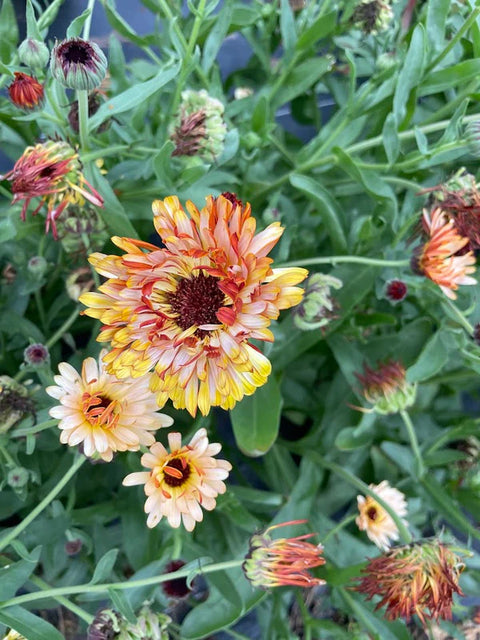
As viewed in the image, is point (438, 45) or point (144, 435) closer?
point (144, 435)

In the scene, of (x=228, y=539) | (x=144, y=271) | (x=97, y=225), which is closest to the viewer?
(x=144, y=271)

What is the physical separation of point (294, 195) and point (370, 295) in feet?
0.57

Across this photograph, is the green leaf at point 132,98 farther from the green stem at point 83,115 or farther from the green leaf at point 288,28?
the green leaf at point 288,28

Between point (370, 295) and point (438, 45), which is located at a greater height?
point (438, 45)

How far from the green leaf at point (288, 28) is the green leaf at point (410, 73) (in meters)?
0.16

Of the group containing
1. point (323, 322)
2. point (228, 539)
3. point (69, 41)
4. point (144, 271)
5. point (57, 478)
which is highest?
point (69, 41)

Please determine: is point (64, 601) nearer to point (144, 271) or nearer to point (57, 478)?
point (57, 478)

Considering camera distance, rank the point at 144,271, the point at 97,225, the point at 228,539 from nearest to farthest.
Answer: the point at 144,271
the point at 97,225
the point at 228,539

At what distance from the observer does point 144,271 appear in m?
0.40

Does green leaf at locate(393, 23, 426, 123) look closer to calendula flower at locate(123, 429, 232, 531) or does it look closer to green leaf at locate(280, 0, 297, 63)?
green leaf at locate(280, 0, 297, 63)

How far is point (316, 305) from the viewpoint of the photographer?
561 millimetres

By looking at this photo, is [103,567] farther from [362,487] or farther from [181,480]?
[362,487]

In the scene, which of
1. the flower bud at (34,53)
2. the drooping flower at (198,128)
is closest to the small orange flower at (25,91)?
the flower bud at (34,53)

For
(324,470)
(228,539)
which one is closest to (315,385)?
(324,470)
